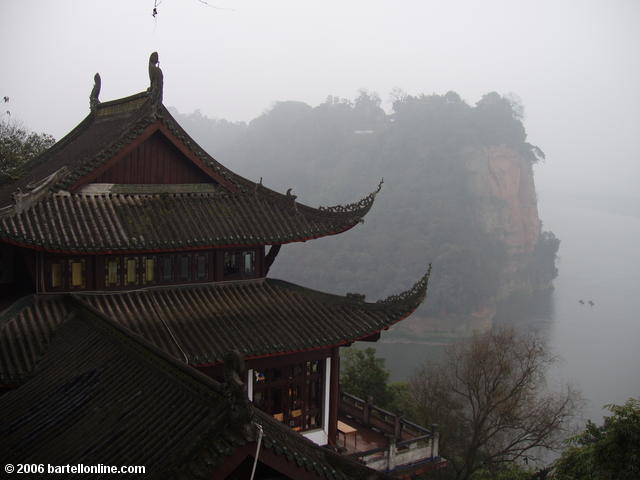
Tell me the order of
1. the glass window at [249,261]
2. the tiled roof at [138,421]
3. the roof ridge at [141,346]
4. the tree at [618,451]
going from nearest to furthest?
the tiled roof at [138,421] → the roof ridge at [141,346] → the tree at [618,451] → the glass window at [249,261]

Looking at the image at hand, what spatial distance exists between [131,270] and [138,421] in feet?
21.2

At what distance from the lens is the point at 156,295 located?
12.7m

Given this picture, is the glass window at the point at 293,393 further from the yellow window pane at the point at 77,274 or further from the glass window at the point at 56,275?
the glass window at the point at 56,275

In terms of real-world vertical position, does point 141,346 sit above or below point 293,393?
above

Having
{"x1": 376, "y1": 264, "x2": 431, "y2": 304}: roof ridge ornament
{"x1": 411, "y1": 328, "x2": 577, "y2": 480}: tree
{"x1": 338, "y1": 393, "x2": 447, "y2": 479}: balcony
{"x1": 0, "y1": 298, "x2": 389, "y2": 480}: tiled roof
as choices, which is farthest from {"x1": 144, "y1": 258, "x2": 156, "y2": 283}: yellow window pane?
{"x1": 411, "y1": 328, "x2": 577, "y2": 480}: tree

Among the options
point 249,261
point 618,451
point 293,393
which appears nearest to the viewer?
point 293,393

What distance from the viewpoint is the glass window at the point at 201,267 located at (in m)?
13.3

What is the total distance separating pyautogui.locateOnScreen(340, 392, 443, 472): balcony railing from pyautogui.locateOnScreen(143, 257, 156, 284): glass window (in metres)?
6.06

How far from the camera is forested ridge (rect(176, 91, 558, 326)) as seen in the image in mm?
98562

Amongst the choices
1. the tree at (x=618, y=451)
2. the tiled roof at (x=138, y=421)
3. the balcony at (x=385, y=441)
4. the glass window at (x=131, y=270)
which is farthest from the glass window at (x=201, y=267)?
the tree at (x=618, y=451)

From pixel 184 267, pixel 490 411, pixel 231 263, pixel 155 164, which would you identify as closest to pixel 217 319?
pixel 184 267

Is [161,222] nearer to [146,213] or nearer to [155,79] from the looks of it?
[146,213]

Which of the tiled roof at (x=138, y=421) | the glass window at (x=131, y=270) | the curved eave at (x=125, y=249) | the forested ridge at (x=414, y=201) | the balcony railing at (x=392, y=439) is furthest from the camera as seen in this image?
the forested ridge at (x=414, y=201)

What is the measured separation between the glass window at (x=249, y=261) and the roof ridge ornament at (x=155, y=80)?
3.66m
